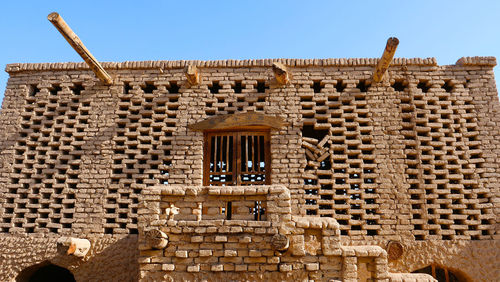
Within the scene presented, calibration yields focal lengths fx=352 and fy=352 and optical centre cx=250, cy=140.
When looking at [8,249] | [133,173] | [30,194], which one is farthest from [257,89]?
[8,249]

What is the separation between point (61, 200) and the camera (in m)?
7.18

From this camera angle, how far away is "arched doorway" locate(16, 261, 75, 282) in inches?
269

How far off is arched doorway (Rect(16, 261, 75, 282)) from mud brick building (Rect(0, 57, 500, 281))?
0.06m

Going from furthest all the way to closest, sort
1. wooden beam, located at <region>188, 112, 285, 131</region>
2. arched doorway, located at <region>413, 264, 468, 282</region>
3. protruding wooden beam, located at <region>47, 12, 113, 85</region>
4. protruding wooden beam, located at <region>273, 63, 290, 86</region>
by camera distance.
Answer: wooden beam, located at <region>188, 112, 285, 131</region>
protruding wooden beam, located at <region>273, 63, 290, 86</region>
arched doorway, located at <region>413, 264, 468, 282</region>
protruding wooden beam, located at <region>47, 12, 113, 85</region>

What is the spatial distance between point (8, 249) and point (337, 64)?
25.3 ft

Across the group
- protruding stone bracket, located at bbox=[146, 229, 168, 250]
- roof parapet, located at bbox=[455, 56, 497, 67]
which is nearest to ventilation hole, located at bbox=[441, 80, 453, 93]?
roof parapet, located at bbox=[455, 56, 497, 67]

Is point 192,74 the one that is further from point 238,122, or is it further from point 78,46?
point 78,46

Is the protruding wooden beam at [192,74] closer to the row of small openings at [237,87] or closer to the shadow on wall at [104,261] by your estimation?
the row of small openings at [237,87]

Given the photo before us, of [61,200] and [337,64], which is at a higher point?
[337,64]

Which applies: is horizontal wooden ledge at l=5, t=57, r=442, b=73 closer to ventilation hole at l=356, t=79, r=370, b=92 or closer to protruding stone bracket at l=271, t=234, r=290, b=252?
ventilation hole at l=356, t=79, r=370, b=92

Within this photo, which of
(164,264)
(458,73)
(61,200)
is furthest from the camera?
(458,73)

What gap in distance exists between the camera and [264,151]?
24.1ft

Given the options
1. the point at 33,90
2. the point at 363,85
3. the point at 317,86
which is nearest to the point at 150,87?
the point at 33,90

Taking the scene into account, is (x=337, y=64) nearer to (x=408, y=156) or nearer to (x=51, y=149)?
(x=408, y=156)
